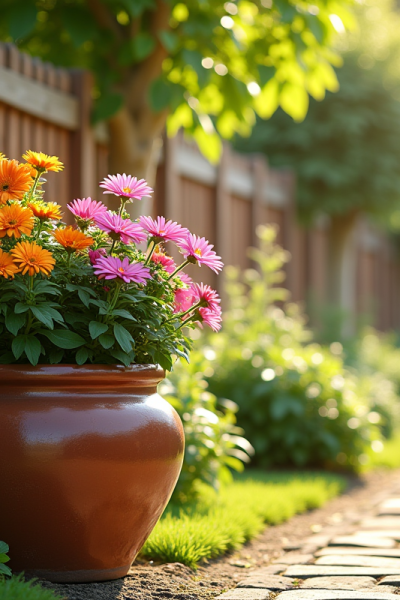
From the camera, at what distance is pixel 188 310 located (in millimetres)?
2609

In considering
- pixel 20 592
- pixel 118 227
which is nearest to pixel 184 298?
pixel 118 227

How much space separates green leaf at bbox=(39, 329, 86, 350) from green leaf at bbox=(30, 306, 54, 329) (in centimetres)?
8

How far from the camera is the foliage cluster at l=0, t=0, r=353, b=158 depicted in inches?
169

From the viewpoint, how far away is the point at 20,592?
2033 millimetres

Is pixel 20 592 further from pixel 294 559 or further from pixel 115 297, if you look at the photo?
pixel 294 559

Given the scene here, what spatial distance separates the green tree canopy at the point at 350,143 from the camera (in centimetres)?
966

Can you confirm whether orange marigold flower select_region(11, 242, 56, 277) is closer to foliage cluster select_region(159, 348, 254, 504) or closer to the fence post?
foliage cluster select_region(159, 348, 254, 504)

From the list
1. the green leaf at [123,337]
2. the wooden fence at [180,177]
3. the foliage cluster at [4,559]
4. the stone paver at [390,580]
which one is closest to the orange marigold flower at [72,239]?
the green leaf at [123,337]

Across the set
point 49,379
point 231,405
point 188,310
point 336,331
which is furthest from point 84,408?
point 336,331

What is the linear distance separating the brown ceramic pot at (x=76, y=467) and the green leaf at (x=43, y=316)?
0.15 m

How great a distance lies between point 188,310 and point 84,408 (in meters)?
0.46

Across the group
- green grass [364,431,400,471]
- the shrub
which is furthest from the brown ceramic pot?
green grass [364,431,400,471]

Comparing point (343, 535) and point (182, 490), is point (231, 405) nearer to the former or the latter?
point (182, 490)

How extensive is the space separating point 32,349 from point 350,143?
796 centimetres
